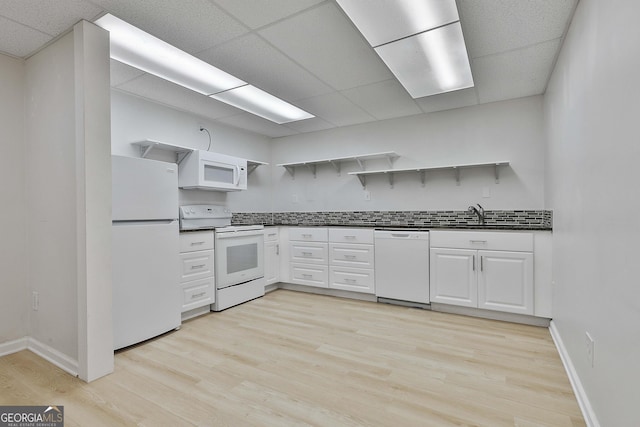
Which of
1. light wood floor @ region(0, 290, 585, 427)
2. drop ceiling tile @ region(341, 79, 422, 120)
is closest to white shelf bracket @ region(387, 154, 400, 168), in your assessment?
drop ceiling tile @ region(341, 79, 422, 120)

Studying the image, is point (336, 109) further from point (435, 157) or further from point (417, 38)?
point (417, 38)

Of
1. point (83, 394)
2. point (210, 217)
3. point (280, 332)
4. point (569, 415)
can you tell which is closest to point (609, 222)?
point (569, 415)

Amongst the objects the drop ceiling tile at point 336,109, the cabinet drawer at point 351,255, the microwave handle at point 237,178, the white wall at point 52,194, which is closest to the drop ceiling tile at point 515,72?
the drop ceiling tile at point 336,109

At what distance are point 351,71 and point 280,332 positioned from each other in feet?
7.60

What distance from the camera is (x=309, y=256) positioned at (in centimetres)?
411

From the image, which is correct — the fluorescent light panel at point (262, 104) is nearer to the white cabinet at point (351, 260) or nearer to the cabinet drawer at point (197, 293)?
the white cabinet at point (351, 260)

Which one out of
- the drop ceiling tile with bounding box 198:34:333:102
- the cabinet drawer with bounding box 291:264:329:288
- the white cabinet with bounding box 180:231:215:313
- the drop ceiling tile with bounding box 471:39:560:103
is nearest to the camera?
the drop ceiling tile with bounding box 198:34:333:102

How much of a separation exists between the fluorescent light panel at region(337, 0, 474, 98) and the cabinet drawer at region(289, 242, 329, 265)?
2.11m

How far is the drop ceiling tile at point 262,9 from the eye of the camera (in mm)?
1820

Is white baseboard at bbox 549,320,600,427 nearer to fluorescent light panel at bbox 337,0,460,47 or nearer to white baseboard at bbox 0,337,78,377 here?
fluorescent light panel at bbox 337,0,460,47

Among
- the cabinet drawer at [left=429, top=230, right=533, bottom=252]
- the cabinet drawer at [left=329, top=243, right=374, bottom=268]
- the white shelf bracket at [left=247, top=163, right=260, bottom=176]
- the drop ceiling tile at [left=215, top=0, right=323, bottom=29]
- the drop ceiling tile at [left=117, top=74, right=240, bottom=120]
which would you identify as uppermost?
the drop ceiling tile at [left=215, top=0, right=323, bottom=29]

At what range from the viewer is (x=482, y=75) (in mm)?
2820

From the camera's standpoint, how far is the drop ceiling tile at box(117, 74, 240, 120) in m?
2.89

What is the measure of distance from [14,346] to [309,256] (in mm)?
2798
